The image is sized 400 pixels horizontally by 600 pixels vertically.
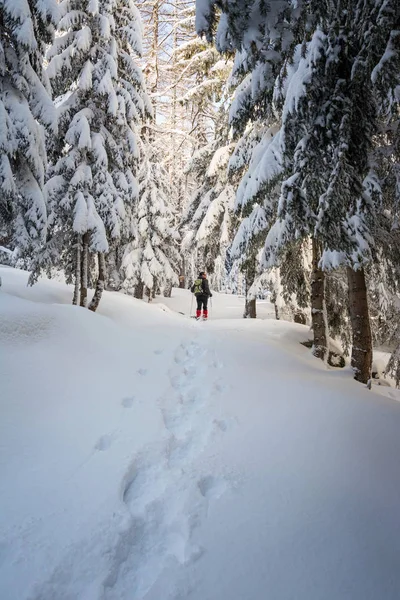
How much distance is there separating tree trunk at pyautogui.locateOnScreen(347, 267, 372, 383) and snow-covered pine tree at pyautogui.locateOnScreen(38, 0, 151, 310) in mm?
6959

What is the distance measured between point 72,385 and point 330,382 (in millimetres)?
4493

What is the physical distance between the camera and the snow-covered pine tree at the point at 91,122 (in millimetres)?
9196

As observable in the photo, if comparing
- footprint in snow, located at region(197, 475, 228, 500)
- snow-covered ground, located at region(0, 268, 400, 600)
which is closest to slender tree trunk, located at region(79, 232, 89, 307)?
snow-covered ground, located at region(0, 268, 400, 600)

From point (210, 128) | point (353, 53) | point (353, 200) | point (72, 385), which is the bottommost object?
point (72, 385)

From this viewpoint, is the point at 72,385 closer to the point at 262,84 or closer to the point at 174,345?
the point at 174,345

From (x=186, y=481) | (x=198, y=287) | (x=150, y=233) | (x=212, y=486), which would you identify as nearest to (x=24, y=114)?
(x=186, y=481)

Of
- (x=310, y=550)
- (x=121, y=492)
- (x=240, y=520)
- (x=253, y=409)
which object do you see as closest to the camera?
(x=310, y=550)

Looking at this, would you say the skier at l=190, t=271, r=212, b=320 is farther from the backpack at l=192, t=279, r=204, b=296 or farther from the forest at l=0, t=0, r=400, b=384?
the forest at l=0, t=0, r=400, b=384

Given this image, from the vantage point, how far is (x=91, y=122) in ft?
32.4

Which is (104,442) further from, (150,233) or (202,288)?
(150,233)

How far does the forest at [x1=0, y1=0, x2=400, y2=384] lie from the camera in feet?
11.3

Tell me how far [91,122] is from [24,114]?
13.8ft

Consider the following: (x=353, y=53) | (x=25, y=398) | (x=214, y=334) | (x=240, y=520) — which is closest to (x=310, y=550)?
(x=240, y=520)

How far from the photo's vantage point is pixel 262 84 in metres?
4.73
